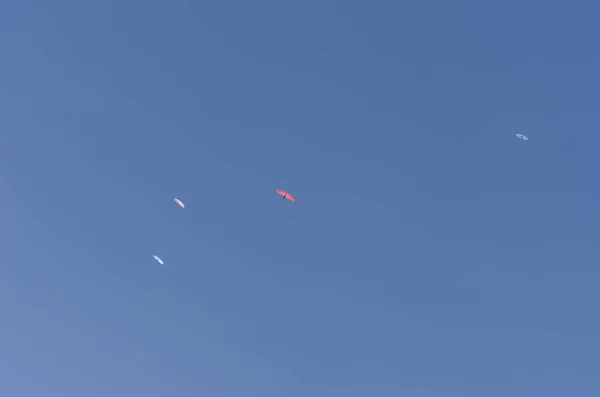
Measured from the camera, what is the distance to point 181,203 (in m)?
102

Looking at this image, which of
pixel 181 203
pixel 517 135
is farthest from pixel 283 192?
pixel 517 135

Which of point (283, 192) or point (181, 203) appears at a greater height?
point (283, 192)

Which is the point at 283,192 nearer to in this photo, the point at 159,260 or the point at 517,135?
the point at 159,260

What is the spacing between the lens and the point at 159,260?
101m

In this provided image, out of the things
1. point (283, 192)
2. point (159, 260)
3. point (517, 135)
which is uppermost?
point (517, 135)

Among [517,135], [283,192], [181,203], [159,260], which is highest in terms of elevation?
[517,135]

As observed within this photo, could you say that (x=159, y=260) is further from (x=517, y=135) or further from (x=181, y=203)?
(x=517, y=135)

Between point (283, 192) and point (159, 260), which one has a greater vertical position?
point (283, 192)

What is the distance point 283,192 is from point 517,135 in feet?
116

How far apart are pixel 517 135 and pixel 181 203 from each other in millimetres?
50862

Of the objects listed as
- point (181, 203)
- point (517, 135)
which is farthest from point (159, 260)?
point (517, 135)

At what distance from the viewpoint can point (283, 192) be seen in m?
96.9

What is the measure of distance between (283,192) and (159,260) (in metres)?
21.6

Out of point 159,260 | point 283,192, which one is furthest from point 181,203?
point 283,192
